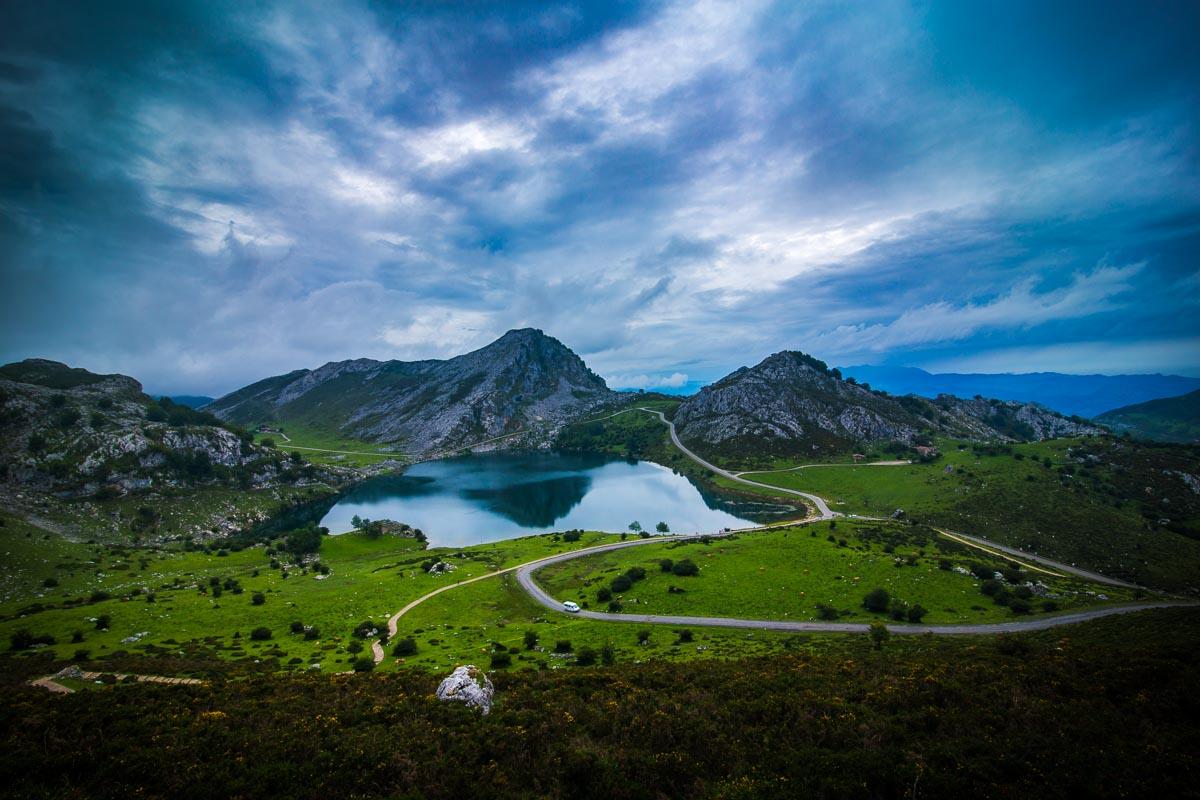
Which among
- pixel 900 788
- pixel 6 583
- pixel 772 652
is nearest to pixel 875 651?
pixel 772 652

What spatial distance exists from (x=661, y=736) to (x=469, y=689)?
11.1 meters

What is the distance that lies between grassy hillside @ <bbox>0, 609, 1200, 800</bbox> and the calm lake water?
92128 millimetres

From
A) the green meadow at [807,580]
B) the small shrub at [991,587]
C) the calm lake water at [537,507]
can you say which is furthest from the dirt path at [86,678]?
the calm lake water at [537,507]

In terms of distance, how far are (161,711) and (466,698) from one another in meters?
14.3

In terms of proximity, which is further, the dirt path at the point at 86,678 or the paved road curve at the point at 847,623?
the paved road curve at the point at 847,623

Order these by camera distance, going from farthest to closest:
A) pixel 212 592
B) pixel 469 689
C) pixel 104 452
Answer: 1. pixel 104 452
2. pixel 212 592
3. pixel 469 689

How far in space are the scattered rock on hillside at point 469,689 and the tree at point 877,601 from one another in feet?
156

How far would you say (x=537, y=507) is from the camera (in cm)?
14912

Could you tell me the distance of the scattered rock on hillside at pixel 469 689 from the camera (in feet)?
79.3

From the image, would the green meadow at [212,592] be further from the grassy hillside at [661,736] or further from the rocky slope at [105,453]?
the rocky slope at [105,453]

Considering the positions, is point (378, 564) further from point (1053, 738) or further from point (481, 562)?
point (1053, 738)

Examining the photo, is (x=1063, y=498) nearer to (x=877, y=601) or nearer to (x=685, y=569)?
(x=877, y=601)

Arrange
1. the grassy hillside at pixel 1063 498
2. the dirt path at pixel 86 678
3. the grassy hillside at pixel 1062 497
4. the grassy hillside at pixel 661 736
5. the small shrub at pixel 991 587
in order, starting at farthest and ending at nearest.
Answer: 1. the grassy hillside at pixel 1062 497
2. the grassy hillside at pixel 1063 498
3. the small shrub at pixel 991 587
4. the dirt path at pixel 86 678
5. the grassy hillside at pixel 661 736

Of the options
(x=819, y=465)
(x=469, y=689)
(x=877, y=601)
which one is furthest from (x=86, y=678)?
(x=819, y=465)
